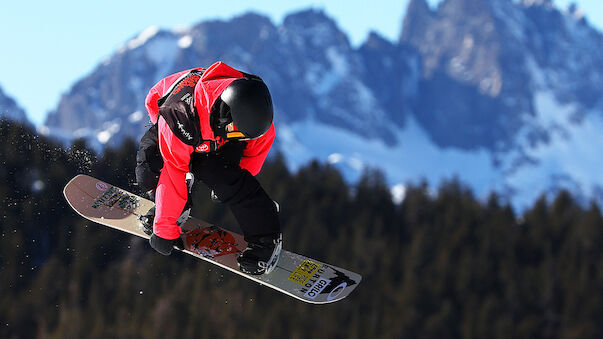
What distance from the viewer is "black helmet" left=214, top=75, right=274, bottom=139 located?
661 cm

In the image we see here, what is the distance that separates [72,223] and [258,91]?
14.1ft

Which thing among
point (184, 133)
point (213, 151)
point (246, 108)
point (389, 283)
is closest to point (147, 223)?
point (213, 151)

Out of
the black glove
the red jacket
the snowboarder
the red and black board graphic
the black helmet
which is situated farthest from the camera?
the red and black board graphic

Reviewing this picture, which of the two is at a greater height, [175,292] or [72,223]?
[72,223]

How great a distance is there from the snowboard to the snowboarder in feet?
1.34

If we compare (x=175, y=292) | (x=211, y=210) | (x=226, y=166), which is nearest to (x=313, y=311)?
(x=175, y=292)

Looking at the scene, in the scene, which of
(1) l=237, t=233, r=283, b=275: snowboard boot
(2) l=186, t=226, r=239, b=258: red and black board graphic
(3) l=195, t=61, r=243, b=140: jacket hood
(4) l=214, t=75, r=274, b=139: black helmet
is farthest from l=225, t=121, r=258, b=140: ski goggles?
(2) l=186, t=226, r=239, b=258: red and black board graphic

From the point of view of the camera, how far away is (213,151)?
7301 millimetres

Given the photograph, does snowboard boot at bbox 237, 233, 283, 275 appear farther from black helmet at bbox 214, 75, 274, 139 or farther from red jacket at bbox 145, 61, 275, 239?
black helmet at bbox 214, 75, 274, 139

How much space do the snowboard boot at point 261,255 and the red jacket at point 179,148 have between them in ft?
2.78

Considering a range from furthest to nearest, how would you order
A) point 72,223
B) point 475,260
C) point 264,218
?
1. point 475,260
2. point 72,223
3. point 264,218

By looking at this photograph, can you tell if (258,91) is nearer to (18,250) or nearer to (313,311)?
(18,250)

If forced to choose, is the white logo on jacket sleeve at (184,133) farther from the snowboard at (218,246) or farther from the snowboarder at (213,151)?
the snowboard at (218,246)

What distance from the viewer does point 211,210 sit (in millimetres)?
11367
